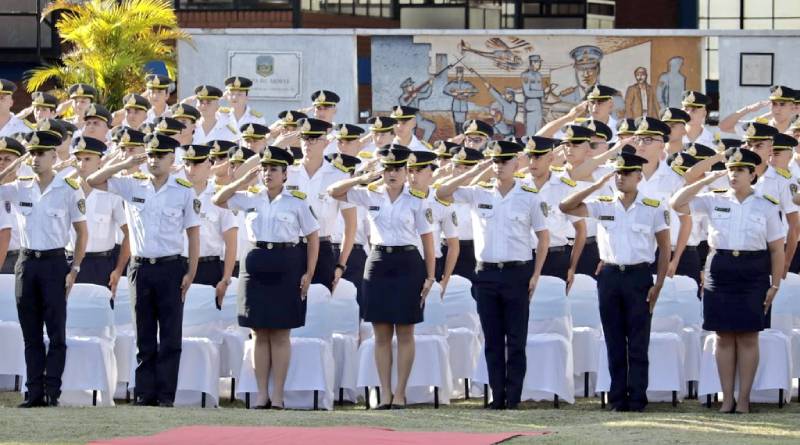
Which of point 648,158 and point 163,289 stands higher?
point 648,158

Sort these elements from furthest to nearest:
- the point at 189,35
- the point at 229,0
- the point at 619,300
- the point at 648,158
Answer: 1. the point at 229,0
2. the point at 189,35
3. the point at 648,158
4. the point at 619,300

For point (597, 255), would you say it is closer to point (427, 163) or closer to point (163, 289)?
point (427, 163)

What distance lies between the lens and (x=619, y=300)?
13484 mm

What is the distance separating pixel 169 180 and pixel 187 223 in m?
0.36

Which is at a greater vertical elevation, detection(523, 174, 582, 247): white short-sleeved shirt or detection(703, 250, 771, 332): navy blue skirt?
detection(523, 174, 582, 247): white short-sleeved shirt

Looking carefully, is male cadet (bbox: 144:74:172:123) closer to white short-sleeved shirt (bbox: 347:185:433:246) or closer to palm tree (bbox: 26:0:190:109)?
white short-sleeved shirt (bbox: 347:185:433:246)

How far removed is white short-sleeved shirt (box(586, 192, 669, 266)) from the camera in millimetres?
13414

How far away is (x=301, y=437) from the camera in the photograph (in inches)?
446

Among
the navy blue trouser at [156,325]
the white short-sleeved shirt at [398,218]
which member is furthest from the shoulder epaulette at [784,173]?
the navy blue trouser at [156,325]

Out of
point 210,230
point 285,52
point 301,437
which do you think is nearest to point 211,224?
point 210,230

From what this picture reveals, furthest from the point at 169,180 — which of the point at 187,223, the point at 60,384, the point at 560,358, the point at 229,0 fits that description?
the point at 229,0

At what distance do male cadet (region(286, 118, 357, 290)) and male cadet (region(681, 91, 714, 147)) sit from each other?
338cm

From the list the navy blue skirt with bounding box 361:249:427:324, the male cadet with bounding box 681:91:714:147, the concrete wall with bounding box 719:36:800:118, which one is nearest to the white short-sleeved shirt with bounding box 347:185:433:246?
the navy blue skirt with bounding box 361:249:427:324

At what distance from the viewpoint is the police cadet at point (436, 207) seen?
14.0 metres
